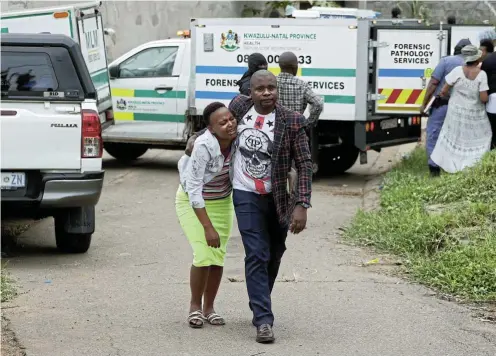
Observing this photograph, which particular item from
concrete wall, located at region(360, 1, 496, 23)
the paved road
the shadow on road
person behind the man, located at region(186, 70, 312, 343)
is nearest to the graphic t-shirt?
person behind the man, located at region(186, 70, 312, 343)

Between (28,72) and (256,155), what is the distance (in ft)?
10.4

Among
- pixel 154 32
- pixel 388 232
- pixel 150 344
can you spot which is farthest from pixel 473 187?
pixel 154 32

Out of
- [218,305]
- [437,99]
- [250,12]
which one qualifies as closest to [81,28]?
[437,99]

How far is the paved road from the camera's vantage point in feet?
20.4

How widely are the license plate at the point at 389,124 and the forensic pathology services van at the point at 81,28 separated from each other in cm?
385

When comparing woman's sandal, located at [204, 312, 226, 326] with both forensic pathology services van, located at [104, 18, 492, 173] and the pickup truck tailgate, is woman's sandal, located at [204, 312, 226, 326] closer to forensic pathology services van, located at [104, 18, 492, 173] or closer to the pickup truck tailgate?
the pickup truck tailgate

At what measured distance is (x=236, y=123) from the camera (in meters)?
6.39

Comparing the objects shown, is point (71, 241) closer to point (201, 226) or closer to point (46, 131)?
point (46, 131)

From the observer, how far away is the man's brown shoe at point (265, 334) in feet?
20.5

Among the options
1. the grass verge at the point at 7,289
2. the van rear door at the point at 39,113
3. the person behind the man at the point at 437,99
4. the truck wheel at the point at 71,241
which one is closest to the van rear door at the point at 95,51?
the person behind the man at the point at 437,99

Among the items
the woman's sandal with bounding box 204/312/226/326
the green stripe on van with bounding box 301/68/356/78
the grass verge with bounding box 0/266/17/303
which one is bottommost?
the grass verge with bounding box 0/266/17/303

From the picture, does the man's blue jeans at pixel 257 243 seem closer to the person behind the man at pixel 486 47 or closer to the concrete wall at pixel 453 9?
the person behind the man at pixel 486 47

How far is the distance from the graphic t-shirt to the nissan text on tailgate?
2562 millimetres

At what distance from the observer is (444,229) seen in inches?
354
